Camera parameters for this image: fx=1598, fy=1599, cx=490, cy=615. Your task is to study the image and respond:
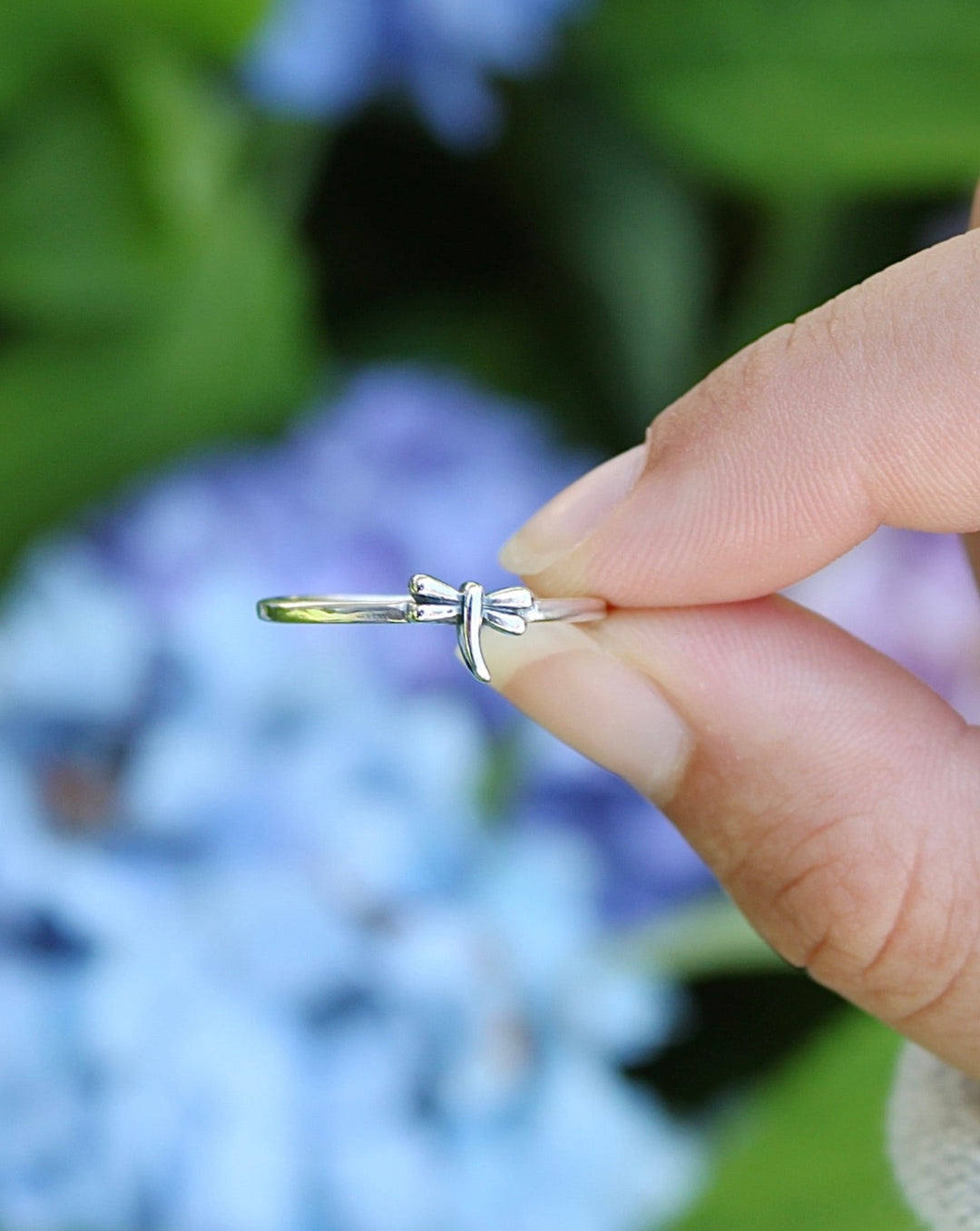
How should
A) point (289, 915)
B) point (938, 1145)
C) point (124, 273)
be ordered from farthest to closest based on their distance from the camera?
1. point (124, 273)
2. point (289, 915)
3. point (938, 1145)

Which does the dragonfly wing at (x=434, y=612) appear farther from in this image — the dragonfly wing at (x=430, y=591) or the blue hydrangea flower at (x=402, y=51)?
the blue hydrangea flower at (x=402, y=51)

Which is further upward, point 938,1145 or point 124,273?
point 124,273

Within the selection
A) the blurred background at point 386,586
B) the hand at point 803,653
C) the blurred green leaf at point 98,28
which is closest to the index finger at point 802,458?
the hand at point 803,653

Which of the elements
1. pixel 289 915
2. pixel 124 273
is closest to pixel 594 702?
pixel 289 915

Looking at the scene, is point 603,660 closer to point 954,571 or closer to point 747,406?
point 747,406

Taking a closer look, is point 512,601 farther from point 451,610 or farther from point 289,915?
point 289,915

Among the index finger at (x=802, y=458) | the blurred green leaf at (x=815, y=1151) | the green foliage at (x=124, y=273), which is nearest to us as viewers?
the index finger at (x=802, y=458)

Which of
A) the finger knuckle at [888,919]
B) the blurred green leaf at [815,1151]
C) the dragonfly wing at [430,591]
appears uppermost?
the dragonfly wing at [430,591]
